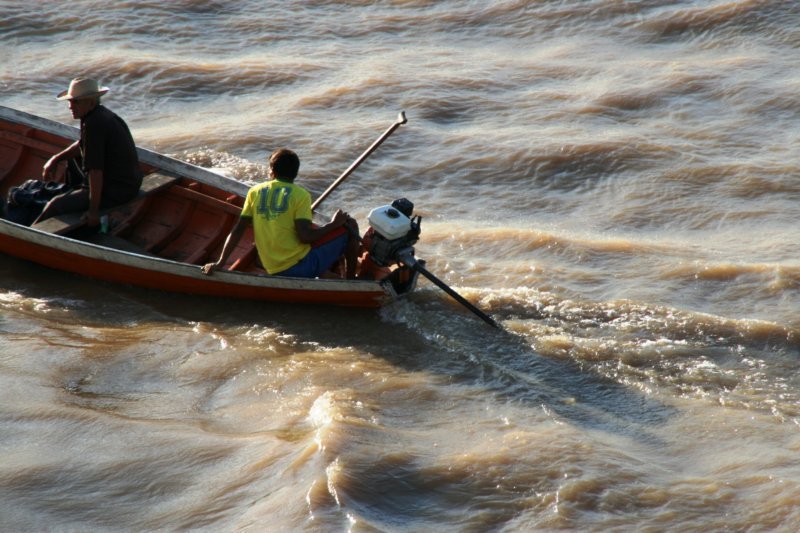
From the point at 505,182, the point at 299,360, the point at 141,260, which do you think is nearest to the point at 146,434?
the point at 299,360

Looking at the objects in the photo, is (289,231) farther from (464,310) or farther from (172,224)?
(172,224)

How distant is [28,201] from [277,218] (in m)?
2.30

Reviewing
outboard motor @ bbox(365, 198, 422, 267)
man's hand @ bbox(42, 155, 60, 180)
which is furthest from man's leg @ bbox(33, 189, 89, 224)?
outboard motor @ bbox(365, 198, 422, 267)

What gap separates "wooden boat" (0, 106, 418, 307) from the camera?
6984 millimetres

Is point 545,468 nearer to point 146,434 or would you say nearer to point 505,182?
point 146,434

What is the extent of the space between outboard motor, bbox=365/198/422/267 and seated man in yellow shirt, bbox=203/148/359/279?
0.20m

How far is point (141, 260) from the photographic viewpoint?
7141mm

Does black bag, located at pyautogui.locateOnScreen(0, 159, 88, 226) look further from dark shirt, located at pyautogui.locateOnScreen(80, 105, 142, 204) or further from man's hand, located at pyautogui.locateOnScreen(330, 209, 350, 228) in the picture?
man's hand, located at pyautogui.locateOnScreen(330, 209, 350, 228)

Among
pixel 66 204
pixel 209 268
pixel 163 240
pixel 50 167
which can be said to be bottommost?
pixel 163 240

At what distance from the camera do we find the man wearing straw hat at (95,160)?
7.23m

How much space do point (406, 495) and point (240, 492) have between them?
83 cm

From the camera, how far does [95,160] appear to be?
734cm

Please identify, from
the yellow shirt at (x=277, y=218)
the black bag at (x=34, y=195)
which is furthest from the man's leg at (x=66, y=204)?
the yellow shirt at (x=277, y=218)

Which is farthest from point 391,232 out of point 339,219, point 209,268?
point 209,268
